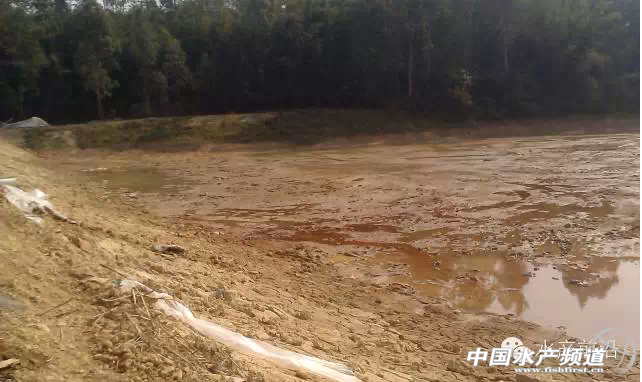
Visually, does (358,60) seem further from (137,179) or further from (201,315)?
(201,315)

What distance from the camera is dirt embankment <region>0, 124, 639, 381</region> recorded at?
3.29 metres

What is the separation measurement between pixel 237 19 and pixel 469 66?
15161 millimetres

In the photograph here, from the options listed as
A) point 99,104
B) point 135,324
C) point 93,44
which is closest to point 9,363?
point 135,324

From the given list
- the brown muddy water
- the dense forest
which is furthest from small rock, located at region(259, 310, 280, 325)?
the dense forest

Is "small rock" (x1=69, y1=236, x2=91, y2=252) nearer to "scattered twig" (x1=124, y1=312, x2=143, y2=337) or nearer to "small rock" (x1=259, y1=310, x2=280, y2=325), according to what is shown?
"scattered twig" (x1=124, y1=312, x2=143, y2=337)

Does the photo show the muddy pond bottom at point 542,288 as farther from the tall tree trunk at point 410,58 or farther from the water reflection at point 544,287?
the tall tree trunk at point 410,58

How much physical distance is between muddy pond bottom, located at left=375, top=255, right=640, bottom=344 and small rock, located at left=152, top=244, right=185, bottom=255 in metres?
3.26

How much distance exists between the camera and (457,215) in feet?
37.4

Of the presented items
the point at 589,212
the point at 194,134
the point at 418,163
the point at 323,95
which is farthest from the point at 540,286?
the point at 323,95

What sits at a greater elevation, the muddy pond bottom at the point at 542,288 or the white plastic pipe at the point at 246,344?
the white plastic pipe at the point at 246,344

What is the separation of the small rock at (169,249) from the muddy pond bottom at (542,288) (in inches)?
128

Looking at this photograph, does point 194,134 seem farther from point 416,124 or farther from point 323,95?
point 416,124

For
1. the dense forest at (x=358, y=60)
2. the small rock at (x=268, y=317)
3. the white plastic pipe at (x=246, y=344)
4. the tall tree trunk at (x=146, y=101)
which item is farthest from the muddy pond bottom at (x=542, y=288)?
the tall tree trunk at (x=146, y=101)

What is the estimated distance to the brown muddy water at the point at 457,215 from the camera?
7.41 m
